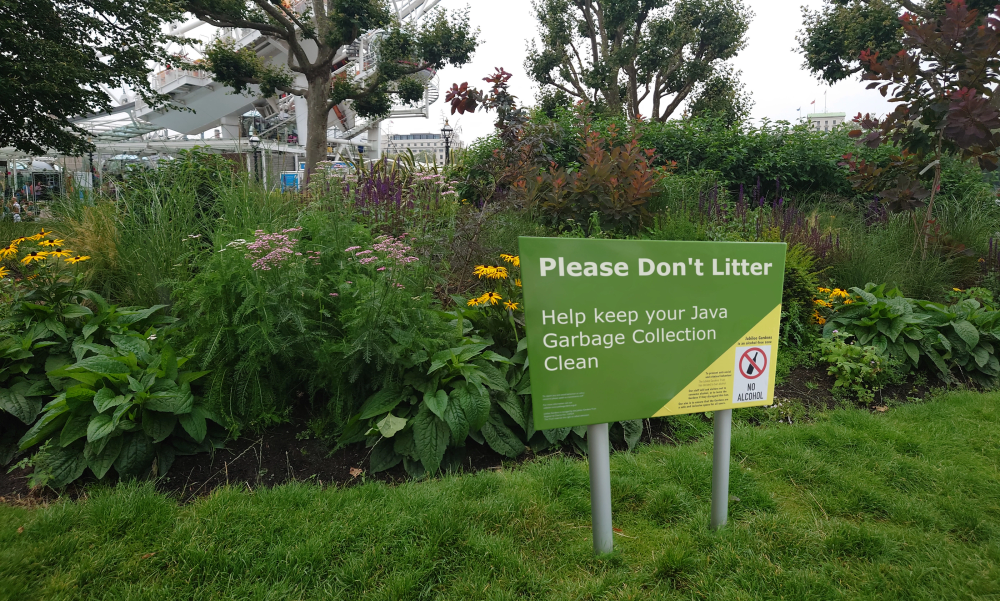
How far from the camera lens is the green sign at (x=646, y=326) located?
5.74ft

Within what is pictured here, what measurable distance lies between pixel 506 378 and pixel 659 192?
4212mm

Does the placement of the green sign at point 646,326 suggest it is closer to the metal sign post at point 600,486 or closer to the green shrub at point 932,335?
the metal sign post at point 600,486

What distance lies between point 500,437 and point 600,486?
1.00m

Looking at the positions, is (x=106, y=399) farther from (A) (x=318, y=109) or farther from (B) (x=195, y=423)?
(A) (x=318, y=109)

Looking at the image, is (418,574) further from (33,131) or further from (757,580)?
(33,131)

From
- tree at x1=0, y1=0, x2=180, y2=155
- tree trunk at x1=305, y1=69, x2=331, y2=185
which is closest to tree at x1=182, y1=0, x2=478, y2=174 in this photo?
tree trunk at x1=305, y1=69, x2=331, y2=185

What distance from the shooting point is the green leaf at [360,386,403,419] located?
2719mm

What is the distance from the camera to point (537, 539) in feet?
7.09

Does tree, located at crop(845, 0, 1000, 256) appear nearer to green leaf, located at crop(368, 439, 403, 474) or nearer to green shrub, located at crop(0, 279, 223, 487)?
green leaf, located at crop(368, 439, 403, 474)

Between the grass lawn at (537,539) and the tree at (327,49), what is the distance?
14.3 m

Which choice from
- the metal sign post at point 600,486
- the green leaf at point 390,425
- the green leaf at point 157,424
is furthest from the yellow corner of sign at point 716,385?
the green leaf at point 157,424

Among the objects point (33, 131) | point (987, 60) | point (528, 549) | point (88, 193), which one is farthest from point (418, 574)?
point (33, 131)

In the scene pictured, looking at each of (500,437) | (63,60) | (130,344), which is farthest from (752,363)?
(63,60)

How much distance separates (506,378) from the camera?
307cm
